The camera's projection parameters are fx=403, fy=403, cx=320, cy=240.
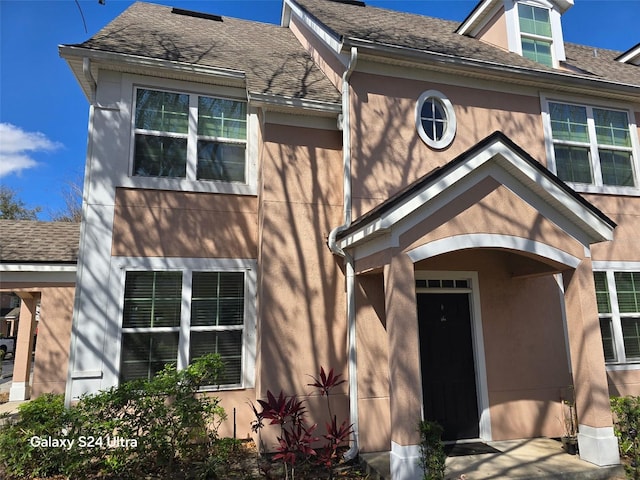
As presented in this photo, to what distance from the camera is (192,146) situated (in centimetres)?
710

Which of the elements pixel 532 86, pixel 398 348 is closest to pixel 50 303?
pixel 398 348

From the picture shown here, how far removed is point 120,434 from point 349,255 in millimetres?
3979

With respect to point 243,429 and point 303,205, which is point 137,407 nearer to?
point 243,429

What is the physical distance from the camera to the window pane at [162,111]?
699 centimetres

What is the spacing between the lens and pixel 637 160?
854 centimetres

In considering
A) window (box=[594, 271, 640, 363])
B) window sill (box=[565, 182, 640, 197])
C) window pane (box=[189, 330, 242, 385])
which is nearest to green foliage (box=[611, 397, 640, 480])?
window (box=[594, 271, 640, 363])

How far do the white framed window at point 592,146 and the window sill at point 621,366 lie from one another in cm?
336

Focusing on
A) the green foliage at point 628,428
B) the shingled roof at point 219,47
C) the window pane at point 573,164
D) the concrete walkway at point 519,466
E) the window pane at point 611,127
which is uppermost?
the shingled roof at point 219,47

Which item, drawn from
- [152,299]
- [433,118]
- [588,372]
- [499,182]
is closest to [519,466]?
[588,372]

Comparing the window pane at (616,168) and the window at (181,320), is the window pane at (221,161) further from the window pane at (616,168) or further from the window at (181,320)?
the window pane at (616,168)

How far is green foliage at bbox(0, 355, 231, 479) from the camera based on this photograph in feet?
16.3

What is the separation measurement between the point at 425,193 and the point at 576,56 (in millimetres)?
8954

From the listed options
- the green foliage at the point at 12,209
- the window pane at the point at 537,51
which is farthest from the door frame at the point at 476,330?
the green foliage at the point at 12,209

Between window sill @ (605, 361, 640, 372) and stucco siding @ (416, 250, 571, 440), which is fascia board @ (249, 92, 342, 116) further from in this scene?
window sill @ (605, 361, 640, 372)
